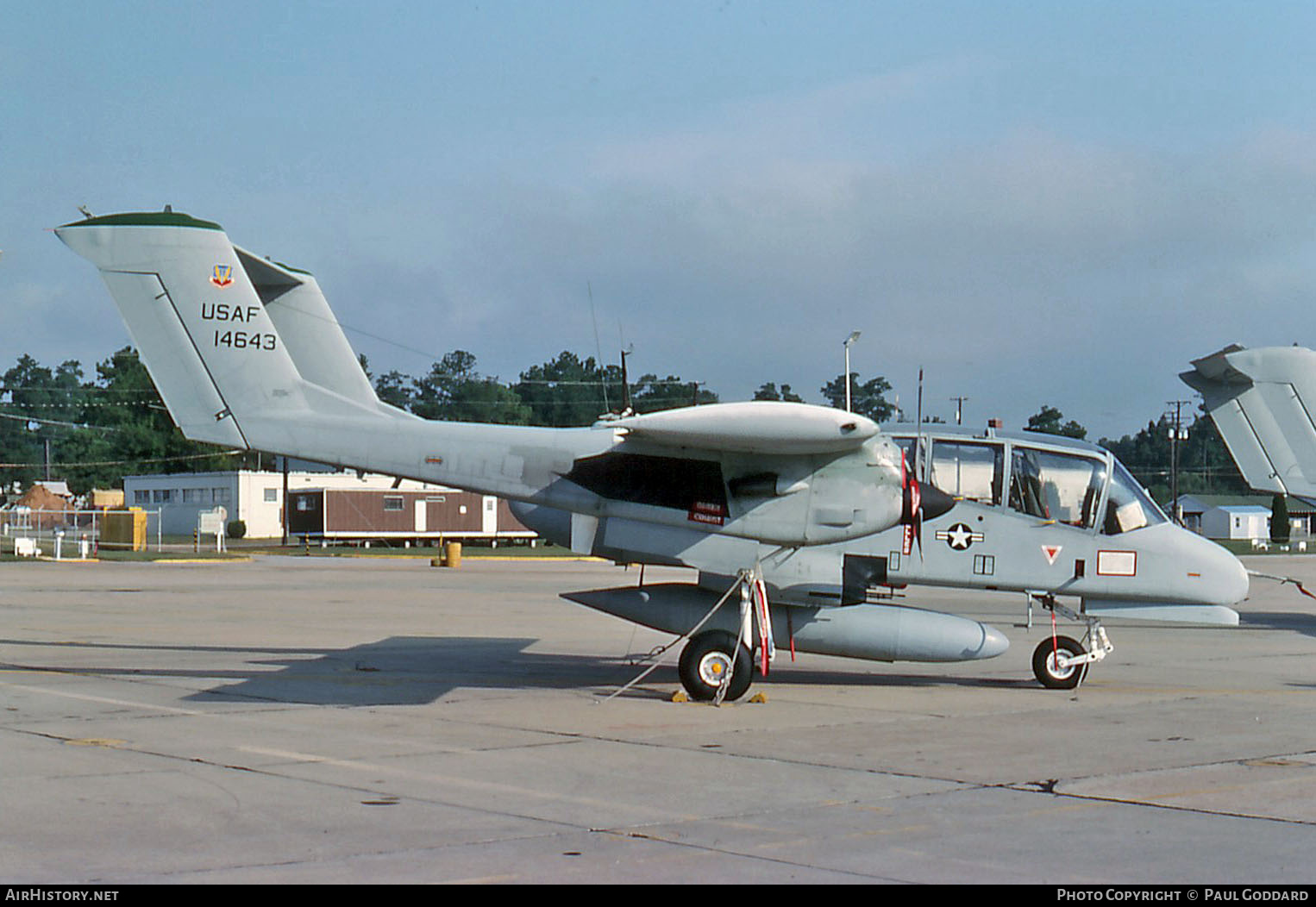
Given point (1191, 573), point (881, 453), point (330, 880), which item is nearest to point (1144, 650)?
point (1191, 573)

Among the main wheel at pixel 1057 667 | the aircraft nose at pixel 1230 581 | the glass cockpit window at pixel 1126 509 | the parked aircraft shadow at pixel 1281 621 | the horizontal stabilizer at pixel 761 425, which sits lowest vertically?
the parked aircraft shadow at pixel 1281 621

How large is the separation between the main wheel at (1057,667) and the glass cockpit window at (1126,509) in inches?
56.4

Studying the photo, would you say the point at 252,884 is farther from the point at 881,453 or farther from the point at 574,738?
the point at 881,453

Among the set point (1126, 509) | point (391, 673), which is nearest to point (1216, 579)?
point (1126, 509)

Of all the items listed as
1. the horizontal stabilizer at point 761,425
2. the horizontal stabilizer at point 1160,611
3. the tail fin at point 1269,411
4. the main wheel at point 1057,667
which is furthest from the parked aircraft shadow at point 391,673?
the tail fin at point 1269,411

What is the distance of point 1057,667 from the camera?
1513 centimetres

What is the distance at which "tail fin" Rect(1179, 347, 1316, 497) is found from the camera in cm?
2362

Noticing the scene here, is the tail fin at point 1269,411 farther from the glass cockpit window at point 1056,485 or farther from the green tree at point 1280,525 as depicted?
the green tree at point 1280,525

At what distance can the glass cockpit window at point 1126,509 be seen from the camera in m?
14.9

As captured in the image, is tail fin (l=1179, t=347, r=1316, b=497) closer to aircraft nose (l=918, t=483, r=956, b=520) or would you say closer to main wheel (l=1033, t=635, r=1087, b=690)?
main wheel (l=1033, t=635, r=1087, b=690)

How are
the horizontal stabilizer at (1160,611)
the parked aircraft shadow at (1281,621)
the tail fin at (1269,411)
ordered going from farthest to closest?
the parked aircraft shadow at (1281,621) → the tail fin at (1269,411) → the horizontal stabilizer at (1160,611)

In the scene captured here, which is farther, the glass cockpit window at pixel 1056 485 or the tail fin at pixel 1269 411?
the tail fin at pixel 1269 411

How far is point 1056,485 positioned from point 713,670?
4.53 m

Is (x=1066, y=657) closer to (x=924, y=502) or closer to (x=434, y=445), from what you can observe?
(x=924, y=502)
